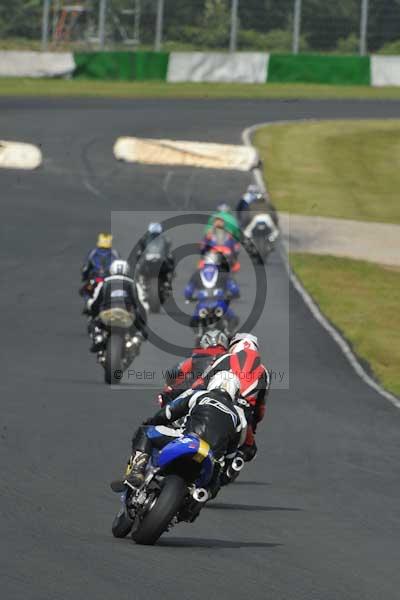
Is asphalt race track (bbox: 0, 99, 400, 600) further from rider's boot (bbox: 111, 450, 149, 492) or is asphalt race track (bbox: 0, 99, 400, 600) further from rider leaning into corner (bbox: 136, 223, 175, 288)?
rider leaning into corner (bbox: 136, 223, 175, 288)

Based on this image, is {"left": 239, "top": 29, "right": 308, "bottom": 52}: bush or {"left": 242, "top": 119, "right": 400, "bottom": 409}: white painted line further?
{"left": 239, "top": 29, "right": 308, "bottom": 52}: bush

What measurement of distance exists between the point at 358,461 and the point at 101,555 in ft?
21.6

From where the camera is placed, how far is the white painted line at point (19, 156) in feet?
141

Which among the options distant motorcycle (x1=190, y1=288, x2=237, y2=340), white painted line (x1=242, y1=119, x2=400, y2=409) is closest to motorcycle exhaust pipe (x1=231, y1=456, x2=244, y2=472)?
white painted line (x1=242, y1=119, x2=400, y2=409)

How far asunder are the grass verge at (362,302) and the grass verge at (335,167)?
765cm

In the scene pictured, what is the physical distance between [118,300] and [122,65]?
43.7m

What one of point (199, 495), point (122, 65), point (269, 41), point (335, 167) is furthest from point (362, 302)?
point (122, 65)

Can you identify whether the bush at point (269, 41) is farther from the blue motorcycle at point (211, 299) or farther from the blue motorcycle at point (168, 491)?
the blue motorcycle at point (168, 491)

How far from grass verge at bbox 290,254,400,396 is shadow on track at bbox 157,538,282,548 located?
11454 millimetres

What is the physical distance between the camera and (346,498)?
12586mm

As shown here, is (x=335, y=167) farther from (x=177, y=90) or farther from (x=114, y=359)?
(x=114, y=359)

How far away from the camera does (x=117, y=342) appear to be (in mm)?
18422

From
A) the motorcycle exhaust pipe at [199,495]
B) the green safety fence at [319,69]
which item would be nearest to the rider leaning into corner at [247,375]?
the motorcycle exhaust pipe at [199,495]

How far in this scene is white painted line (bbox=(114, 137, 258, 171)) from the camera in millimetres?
45844
